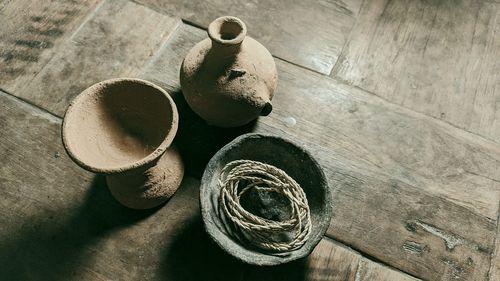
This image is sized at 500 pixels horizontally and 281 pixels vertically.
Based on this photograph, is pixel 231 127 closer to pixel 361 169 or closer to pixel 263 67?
pixel 263 67

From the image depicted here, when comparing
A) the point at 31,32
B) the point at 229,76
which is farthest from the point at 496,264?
the point at 31,32

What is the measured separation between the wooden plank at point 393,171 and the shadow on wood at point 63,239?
1.10 feet

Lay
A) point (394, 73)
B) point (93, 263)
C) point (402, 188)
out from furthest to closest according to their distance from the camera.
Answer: point (394, 73) < point (402, 188) < point (93, 263)

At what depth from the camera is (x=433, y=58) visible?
157cm

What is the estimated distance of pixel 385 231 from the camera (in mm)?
1275

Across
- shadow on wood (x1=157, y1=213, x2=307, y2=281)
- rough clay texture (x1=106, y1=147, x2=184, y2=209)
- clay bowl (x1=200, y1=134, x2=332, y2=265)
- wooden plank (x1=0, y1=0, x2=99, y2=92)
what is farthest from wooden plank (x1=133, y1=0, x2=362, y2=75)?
shadow on wood (x1=157, y1=213, x2=307, y2=281)

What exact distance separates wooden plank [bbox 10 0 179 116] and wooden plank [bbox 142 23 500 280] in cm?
9

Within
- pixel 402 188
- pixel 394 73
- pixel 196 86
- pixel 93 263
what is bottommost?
pixel 93 263

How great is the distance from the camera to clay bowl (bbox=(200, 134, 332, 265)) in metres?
1.08

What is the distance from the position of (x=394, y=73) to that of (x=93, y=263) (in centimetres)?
120

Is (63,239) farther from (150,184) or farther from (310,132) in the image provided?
(310,132)

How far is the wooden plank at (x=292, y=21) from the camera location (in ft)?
5.09

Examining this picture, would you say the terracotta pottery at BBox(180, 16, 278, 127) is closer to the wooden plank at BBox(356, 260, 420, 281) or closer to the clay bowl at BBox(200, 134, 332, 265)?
the clay bowl at BBox(200, 134, 332, 265)

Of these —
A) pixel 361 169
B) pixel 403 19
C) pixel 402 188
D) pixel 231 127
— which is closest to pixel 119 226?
pixel 231 127
